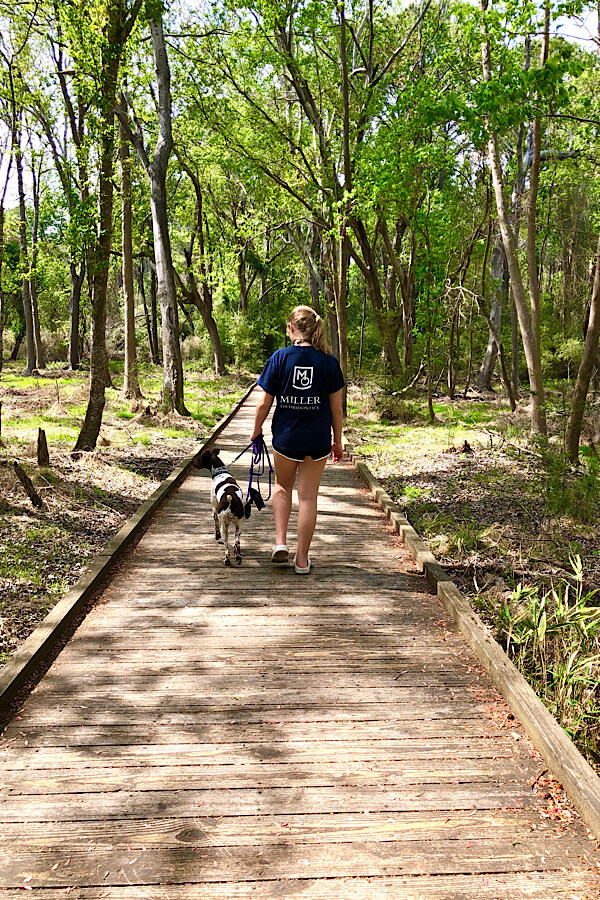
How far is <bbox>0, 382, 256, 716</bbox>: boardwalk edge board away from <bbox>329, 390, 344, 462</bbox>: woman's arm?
2.19 metres

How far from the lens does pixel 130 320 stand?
18828mm

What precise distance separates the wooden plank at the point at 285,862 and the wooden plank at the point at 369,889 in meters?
0.03

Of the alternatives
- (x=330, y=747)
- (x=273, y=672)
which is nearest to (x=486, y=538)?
(x=273, y=672)

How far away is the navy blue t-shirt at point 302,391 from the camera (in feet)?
17.2

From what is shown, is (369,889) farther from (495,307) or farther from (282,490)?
(495,307)

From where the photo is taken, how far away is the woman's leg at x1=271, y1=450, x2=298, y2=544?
18.0ft

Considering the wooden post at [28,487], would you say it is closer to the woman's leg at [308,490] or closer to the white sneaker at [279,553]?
the white sneaker at [279,553]

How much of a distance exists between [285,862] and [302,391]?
3.39 metres

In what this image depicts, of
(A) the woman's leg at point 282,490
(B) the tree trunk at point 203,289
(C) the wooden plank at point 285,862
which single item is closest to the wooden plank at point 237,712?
(C) the wooden plank at point 285,862

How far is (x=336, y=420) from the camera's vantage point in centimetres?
548

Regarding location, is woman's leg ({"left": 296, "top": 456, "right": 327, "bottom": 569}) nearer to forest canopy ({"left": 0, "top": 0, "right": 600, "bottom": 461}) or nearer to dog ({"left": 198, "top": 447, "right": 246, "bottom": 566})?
dog ({"left": 198, "top": 447, "right": 246, "bottom": 566})

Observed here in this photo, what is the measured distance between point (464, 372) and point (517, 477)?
23.9 m

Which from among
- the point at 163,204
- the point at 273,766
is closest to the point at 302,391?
the point at 273,766

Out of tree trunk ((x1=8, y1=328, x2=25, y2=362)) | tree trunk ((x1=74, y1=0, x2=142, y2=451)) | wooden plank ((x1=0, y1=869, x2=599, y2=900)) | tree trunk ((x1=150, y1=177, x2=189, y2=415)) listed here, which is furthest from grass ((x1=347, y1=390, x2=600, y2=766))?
tree trunk ((x1=8, y1=328, x2=25, y2=362))
